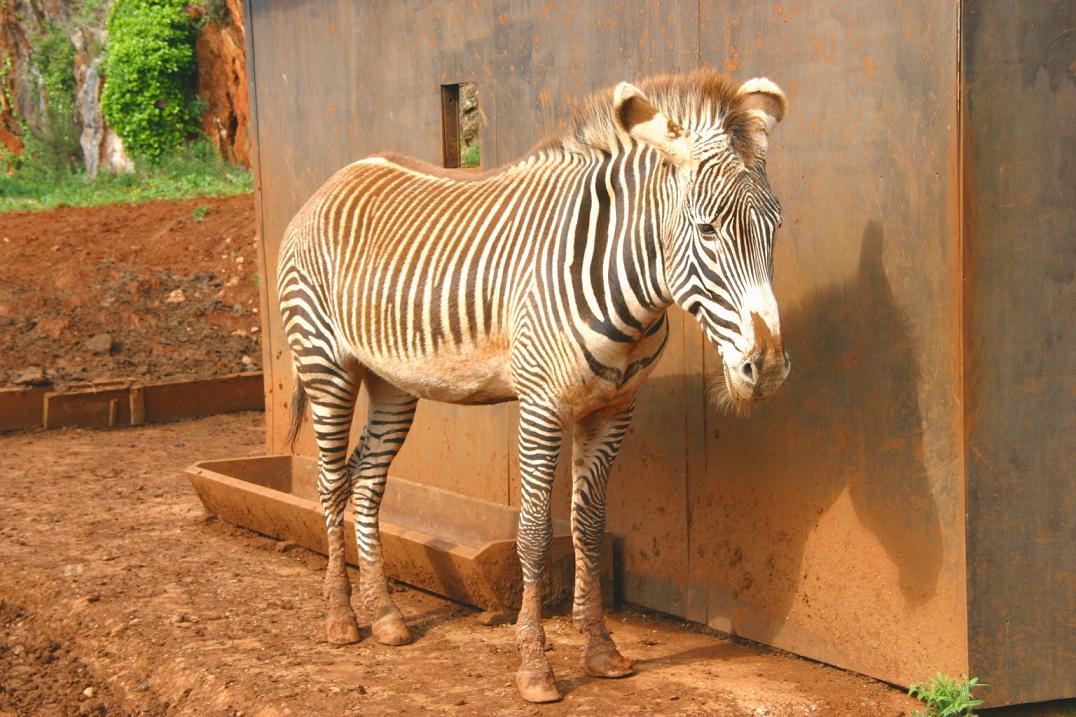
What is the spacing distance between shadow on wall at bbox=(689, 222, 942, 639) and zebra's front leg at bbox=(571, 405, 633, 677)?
558mm

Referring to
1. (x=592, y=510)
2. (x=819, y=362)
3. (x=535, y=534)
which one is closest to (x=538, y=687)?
(x=535, y=534)

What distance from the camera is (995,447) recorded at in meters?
4.53

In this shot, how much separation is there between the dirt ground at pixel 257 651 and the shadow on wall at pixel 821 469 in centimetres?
36

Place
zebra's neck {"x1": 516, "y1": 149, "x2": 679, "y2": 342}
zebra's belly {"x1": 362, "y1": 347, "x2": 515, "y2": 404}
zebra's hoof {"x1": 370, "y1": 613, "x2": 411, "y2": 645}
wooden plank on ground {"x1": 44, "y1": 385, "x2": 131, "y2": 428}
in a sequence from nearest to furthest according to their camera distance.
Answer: zebra's neck {"x1": 516, "y1": 149, "x2": 679, "y2": 342}, zebra's belly {"x1": 362, "y1": 347, "x2": 515, "y2": 404}, zebra's hoof {"x1": 370, "y1": 613, "x2": 411, "y2": 645}, wooden plank on ground {"x1": 44, "y1": 385, "x2": 131, "y2": 428}

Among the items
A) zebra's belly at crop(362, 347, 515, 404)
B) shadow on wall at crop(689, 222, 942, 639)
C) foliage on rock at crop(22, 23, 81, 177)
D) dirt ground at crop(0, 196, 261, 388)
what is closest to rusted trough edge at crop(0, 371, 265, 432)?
dirt ground at crop(0, 196, 261, 388)

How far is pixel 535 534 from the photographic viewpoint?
4980 millimetres

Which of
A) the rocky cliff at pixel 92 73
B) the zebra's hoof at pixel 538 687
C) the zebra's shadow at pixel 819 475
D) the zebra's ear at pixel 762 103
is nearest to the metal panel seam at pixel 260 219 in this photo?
the zebra's shadow at pixel 819 475

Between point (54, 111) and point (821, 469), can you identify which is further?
point (54, 111)

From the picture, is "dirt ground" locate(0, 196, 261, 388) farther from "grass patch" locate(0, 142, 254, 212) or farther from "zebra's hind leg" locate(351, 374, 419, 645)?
"zebra's hind leg" locate(351, 374, 419, 645)

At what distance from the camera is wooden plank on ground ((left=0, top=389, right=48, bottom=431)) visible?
10641 millimetres

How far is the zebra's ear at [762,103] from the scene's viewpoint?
460 centimetres

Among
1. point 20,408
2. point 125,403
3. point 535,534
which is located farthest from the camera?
point 125,403

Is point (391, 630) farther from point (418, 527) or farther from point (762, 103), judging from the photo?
point (762, 103)

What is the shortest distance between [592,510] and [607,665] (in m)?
0.60
